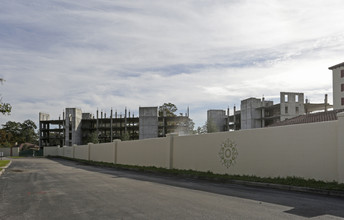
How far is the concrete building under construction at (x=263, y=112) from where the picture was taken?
69.9 m

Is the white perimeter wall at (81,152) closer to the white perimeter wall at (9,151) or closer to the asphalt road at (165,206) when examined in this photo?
the asphalt road at (165,206)

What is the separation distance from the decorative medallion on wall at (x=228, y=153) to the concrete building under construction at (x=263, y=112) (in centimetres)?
5505

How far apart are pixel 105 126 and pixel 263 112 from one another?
4550 cm

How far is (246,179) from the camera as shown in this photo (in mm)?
14172

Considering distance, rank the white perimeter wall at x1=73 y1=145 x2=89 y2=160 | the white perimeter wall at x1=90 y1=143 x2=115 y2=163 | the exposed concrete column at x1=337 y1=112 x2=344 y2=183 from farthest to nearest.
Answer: the white perimeter wall at x1=73 y1=145 x2=89 y2=160, the white perimeter wall at x1=90 y1=143 x2=115 y2=163, the exposed concrete column at x1=337 y1=112 x2=344 y2=183

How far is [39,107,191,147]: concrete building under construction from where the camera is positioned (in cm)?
8675

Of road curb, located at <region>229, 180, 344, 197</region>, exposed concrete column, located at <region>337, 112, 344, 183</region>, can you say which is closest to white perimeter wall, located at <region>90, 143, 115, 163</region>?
road curb, located at <region>229, 180, 344, 197</region>

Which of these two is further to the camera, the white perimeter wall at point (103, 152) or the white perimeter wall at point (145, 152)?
the white perimeter wall at point (103, 152)

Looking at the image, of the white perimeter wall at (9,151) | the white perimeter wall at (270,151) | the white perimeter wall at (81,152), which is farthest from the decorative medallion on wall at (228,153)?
the white perimeter wall at (9,151)

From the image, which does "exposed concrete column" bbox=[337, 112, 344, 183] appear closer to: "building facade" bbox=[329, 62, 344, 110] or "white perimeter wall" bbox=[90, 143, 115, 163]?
"white perimeter wall" bbox=[90, 143, 115, 163]

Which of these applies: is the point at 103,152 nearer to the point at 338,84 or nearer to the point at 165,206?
the point at 165,206

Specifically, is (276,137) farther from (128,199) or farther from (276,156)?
(128,199)

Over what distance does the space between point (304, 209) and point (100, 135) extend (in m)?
92.6

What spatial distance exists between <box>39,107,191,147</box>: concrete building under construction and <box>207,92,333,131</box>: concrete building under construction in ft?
31.5
